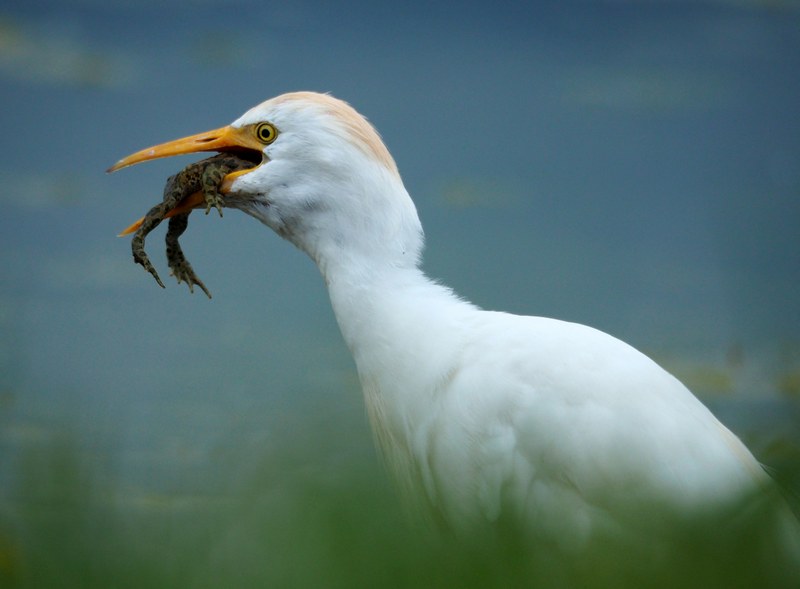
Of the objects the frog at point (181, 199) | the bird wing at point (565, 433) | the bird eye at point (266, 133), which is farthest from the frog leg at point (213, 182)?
the bird wing at point (565, 433)

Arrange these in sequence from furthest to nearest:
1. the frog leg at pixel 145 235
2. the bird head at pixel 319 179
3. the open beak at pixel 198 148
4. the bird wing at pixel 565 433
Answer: the open beak at pixel 198 148 < the frog leg at pixel 145 235 < the bird head at pixel 319 179 < the bird wing at pixel 565 433

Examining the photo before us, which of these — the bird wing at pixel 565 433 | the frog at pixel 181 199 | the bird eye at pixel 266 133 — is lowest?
the bird wing at pixel 565 433

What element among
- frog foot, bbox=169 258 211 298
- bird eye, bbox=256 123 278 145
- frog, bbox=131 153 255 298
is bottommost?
frog foot, bbox=169 258 211 298

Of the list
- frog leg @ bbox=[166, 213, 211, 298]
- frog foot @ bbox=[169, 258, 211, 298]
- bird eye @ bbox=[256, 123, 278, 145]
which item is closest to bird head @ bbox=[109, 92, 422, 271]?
bird eye @ bbox=[256, 123, 278, 145]

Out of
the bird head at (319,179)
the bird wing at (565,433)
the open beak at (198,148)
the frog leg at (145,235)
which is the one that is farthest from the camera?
the open beak at (198,148)

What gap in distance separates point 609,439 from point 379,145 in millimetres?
1241

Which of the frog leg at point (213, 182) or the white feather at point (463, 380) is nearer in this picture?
the white feather at point (463, 380)

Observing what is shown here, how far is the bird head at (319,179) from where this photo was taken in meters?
2.92

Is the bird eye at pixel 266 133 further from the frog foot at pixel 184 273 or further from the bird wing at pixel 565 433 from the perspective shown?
the bird wing at pixel 565 433

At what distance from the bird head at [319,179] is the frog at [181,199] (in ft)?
0.15

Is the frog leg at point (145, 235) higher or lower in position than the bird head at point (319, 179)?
lower

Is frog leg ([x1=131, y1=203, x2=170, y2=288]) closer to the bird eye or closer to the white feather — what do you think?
the white feather

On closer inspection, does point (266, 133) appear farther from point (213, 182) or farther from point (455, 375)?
point (455, 375)

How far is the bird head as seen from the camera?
9.58 ft
